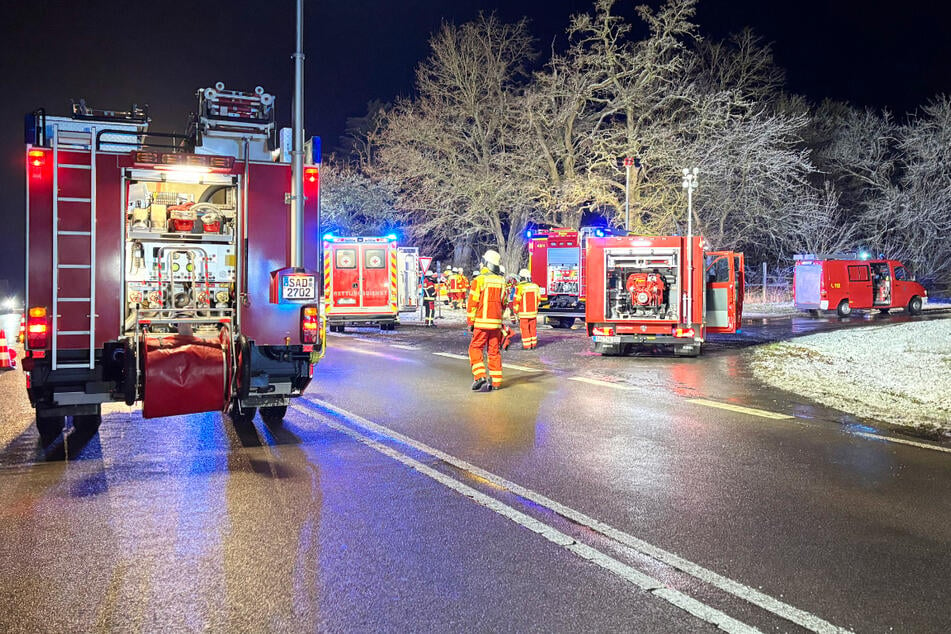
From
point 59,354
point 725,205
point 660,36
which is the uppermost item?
point 660,36

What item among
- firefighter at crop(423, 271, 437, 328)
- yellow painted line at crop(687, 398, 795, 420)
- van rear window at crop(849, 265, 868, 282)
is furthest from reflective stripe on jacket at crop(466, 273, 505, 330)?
van rear window at crop(849, 265, 868, 282)

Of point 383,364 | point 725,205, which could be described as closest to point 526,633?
point 383,364

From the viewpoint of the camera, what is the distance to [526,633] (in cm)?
353

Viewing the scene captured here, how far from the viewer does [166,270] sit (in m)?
8.27

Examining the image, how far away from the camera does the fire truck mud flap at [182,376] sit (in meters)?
6.74

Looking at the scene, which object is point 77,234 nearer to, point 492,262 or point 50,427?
point 50,427

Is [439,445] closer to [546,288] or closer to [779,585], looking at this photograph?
[779,585]

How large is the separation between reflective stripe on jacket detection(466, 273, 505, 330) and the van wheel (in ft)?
85.2

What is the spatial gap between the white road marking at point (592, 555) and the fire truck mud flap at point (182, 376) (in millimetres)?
1493

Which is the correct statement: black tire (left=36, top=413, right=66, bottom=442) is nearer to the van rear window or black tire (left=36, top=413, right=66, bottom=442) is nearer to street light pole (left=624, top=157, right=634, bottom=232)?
street light pole (left=624, top=157, right=634, bottom=232)

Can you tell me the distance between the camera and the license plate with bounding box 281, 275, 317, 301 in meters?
7.57

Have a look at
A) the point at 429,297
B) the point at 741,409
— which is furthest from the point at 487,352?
the point at 429,297

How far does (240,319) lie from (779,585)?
5.24 metres

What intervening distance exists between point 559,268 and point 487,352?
53.8 ft
